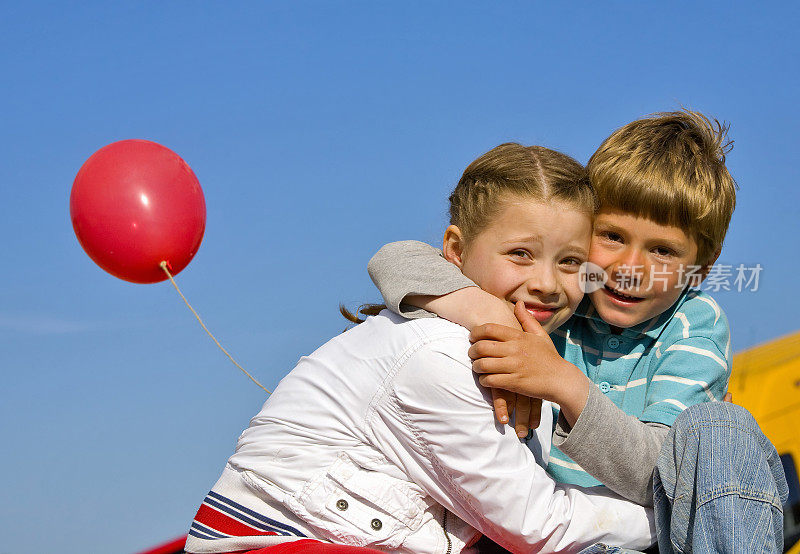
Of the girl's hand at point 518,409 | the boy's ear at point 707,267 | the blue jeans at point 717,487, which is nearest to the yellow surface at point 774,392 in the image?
the boy's ear at point 707,267

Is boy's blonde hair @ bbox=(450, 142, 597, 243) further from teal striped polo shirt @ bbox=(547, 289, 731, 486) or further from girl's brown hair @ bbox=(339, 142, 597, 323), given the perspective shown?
teal striped polo shirt @ bbox=(547, 289, 731, 486)

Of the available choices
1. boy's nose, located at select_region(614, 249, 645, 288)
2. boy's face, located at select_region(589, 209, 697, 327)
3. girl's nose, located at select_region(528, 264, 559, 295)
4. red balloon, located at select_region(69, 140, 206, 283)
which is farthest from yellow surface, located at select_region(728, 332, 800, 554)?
red balloon, located at select_region(69, 140, 206, 283)

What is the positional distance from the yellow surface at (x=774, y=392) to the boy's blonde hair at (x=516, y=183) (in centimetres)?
122

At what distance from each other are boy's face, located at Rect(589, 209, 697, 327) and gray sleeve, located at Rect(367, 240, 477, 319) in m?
0.46

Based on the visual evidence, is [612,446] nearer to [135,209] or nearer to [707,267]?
[707,267]

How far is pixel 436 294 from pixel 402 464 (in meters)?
0.37

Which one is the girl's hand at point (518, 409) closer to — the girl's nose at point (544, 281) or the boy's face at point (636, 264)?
the girl's nose at point (544, 281)

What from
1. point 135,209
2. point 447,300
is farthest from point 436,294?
point 135,209

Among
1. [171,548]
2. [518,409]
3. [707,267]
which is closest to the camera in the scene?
[518,409]

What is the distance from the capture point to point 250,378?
2318 mm

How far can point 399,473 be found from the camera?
164 cm

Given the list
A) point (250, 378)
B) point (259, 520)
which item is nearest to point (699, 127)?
point (250, 378)

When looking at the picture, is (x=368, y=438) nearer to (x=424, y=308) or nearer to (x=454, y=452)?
(x=454, y=452)

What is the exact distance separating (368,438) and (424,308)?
12.1 inches
